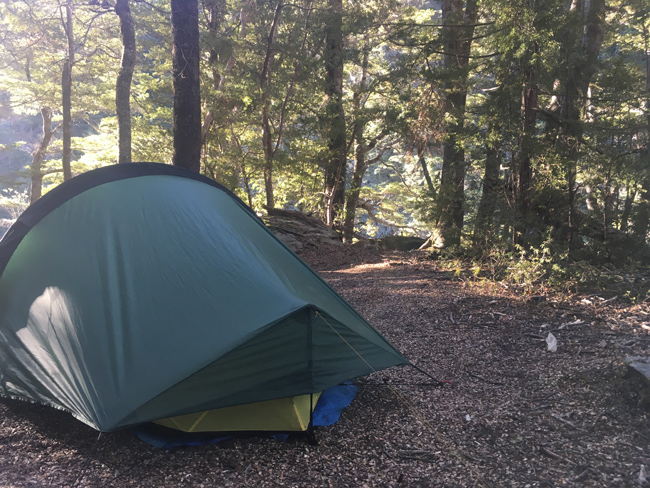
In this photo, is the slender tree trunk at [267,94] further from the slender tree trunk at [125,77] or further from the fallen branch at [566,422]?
the fallen branch at [566,422]

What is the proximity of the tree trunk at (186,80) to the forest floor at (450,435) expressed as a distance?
4508 millimetres

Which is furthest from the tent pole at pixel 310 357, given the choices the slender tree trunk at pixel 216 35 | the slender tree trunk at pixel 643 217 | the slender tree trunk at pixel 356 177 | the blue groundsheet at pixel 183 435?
the slender tree trunk at pixel 216 35

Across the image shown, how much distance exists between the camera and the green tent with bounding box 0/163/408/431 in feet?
8.42

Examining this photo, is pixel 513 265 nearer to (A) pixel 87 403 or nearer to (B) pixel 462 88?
(B) pixel 462 88

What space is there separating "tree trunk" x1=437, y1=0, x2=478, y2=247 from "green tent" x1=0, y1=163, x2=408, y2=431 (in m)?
5.00

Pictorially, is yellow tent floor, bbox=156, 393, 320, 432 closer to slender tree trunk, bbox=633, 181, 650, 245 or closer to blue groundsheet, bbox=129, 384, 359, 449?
blue groundsheet, bbox=129, 384, 359, 449

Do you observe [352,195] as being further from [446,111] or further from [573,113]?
[573,113]

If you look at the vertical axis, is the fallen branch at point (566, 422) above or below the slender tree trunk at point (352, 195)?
below

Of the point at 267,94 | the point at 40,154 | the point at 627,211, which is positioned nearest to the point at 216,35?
the point at 267,94

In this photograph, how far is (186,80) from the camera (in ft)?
21.2

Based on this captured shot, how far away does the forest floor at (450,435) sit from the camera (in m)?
2.44

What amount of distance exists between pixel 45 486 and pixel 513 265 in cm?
577

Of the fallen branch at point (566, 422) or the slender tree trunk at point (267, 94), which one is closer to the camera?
the fallen branch at point (566, 422)

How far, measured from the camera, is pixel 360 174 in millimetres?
13141
